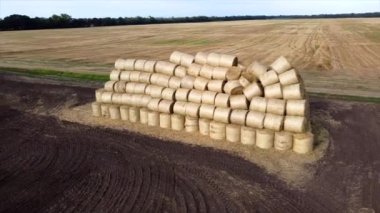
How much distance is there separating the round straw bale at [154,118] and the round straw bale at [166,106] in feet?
0.73

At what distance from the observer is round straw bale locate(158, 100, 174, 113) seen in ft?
47.2

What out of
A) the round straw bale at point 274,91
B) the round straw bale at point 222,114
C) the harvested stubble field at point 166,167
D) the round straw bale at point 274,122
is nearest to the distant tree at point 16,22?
the harvested stubble field at point 166,167

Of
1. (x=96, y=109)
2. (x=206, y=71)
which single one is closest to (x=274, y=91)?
(x=206, y=71)

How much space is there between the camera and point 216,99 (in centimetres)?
1362

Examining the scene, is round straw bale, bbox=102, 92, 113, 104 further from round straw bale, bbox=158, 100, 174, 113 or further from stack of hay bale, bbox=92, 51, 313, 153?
round straw bale, bbox=158, 100, 174, 113

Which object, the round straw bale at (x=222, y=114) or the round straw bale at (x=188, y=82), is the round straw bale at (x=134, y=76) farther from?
the round straw bale at (x=222, y=114)

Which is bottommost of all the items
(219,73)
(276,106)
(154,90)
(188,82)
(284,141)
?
(284,141)

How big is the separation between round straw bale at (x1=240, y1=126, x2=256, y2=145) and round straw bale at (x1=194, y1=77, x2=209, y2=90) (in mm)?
2283

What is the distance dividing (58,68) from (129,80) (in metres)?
15.3

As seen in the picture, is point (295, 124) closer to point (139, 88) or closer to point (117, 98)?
point (139, 88)

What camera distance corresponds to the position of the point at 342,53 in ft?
109

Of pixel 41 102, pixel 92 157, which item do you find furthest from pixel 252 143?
pixel 41 102

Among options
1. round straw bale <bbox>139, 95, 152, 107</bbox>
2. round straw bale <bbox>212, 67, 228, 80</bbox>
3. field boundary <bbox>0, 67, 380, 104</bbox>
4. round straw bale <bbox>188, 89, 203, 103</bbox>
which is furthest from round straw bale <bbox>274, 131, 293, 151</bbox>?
field boundary <bbox>0, 67, 380, 104</bbox>

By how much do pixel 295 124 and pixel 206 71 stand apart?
384 centimetres
